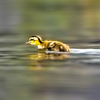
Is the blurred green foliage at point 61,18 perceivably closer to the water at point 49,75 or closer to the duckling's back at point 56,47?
the duckling's back at point 56,47

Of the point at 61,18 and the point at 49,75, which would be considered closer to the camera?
the point at 49,75

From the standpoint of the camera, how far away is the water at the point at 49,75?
3.53 ft

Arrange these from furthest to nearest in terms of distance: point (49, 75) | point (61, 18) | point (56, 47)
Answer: point (61, 18), point (56, 47), point (49, 75)

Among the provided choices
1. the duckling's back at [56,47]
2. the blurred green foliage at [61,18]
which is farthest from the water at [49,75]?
the blurred green foliage at [61,18]

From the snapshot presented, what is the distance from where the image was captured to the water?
3.53 feet

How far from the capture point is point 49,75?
1381mm

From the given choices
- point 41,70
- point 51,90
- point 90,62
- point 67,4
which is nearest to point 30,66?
point 41,70

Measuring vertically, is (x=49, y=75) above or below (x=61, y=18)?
below

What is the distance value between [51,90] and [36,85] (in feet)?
0.27

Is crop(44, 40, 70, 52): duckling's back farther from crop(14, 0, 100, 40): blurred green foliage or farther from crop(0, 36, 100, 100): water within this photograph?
crop(14, 0, 100, 40): blurred green foliage

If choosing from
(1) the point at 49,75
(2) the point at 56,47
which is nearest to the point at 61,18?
(2) the point at 56,47

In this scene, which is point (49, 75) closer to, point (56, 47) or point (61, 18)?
point (56, 47)

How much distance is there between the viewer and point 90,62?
1687mm

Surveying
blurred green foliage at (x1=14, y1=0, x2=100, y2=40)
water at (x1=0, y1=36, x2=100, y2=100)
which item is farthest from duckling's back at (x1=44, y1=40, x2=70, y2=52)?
blurred green foliage at (x1=14, y1=0, x2=100, y2=40)
